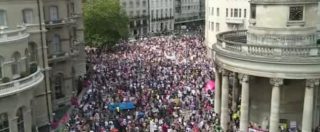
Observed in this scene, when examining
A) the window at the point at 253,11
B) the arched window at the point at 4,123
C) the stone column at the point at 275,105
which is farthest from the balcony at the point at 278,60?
the arched window at the point at 4,123

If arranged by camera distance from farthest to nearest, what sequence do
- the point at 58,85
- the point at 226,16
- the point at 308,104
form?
the point at 226,16
the point at 58,85
the point at 308,104

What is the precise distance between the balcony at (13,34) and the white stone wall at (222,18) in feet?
119

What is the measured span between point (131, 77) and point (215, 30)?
23523 mm

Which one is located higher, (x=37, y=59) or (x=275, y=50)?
(x=275, y=50)

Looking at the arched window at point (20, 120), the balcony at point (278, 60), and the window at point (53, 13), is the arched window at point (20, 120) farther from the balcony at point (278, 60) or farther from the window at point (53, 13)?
the balcony at point (278, 60)

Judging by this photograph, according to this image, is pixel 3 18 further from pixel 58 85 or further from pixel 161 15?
pixel 161 15

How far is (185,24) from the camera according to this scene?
13212cm

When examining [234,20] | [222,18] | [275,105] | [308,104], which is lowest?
[275,105]

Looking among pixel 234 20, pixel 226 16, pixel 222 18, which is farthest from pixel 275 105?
pixel 222 18

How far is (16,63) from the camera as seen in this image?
31578 mm

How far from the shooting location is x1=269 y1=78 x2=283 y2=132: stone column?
2523 centimetres

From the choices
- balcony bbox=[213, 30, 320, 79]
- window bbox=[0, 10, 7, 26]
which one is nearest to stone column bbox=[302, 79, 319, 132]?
balcony bbox=[213, 30, 320, 79]

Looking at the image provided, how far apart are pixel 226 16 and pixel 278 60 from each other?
40915 mm

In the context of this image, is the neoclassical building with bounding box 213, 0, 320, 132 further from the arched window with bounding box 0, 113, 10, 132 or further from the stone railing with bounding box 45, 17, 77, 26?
the stone railing with bounding box 45, 17, 77, 26
